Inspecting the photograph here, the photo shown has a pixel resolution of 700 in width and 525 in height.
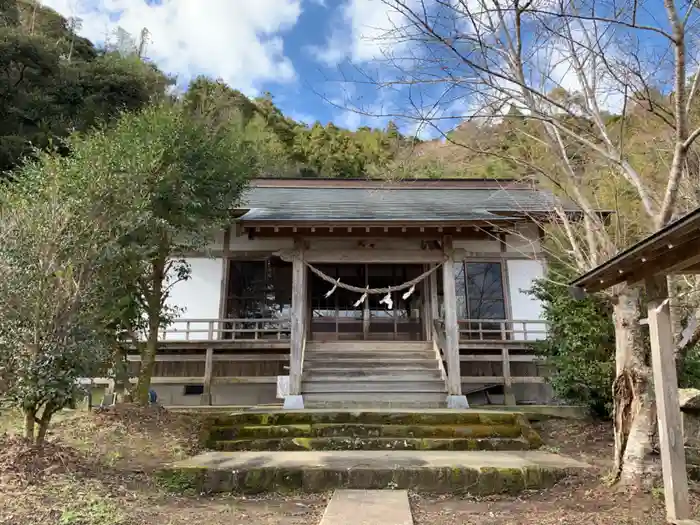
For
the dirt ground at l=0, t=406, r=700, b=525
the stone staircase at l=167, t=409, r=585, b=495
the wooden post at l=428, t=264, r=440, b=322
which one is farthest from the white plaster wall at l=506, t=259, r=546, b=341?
the dirt ground at l=0, t=406, r=700, b=525

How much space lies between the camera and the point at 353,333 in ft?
38.8

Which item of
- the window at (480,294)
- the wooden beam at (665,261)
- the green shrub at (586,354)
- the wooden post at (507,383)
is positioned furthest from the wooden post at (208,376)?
the wooden beam at (665,261)

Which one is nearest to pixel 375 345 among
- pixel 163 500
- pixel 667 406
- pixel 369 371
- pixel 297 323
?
pixel 369 371

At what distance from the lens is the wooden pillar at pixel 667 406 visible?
12.7 ft

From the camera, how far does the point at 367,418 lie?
6867 mm

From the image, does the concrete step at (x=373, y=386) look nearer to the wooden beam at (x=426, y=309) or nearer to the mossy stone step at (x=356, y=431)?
the mossy stone step at (x=356, y=431)

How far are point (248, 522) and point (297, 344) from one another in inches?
172

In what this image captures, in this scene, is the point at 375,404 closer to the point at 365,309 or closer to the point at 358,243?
the point at 358,243

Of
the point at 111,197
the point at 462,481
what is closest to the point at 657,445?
the point at 462,481

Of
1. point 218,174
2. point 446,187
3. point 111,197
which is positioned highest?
point 446,187

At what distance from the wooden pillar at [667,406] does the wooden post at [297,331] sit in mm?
5470

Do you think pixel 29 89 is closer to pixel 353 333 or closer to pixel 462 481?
pixel 353 333

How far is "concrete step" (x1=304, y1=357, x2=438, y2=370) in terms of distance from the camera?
9445 millimetres

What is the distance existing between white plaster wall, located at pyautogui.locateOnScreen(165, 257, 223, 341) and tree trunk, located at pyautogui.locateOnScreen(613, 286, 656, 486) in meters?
7.88
